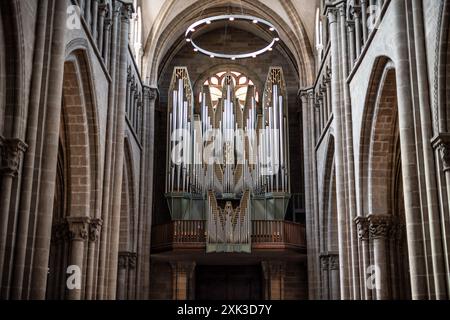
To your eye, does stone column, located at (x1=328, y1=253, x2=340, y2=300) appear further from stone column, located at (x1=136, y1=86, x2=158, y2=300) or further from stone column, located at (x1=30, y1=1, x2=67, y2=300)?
stone column, located at (x1=30, y1=1, x2=67, y2=300)

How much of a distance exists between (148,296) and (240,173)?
648 cm

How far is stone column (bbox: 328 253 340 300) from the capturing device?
27.0 m

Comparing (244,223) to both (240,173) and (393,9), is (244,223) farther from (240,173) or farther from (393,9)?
(393,9)

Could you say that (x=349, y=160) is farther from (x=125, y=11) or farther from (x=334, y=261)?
(x=125, y=11)

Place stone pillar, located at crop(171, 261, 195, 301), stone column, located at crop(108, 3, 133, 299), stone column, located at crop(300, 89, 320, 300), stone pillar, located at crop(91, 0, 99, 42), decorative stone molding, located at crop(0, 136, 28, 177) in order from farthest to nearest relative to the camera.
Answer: stone pillar, located at crop(171, 261, 195, 301)
stone column, located at crop(300, 89, 320, 300)
stone column, located at crop(108, 3, 133, 299)
stone pillar, located at crop(91, 0, 99, 42)
decorative stone molding, located at crop(0, 136, 28, 177)

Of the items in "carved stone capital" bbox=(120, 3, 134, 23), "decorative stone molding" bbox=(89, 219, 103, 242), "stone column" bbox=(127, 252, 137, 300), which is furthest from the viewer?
"stone column" bbox=(127, 252, 137, 300)

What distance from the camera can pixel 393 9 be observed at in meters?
16.6

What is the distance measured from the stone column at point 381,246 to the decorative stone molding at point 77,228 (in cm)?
795

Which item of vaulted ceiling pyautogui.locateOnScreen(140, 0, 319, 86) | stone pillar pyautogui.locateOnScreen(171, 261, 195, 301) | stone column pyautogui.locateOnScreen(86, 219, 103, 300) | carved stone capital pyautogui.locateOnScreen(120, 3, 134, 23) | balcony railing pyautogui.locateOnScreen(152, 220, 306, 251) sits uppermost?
vaulted ceiling pyautogui.locateOnScreen(140, 0, 319, 86)

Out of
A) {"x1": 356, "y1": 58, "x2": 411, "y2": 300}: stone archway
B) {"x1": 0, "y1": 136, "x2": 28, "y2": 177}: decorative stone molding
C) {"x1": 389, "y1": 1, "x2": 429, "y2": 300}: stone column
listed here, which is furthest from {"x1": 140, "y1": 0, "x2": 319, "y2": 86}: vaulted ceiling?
{"x1": 0, "y1": 136, "x2": 28, "y2": 177}: decorative stone molding

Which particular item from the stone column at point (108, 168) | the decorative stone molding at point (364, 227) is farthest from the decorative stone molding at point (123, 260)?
the decorative stone molding at point (364, 227)

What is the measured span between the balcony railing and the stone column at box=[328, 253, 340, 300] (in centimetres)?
212

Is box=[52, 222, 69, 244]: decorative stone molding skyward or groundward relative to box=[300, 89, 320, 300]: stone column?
groundward
